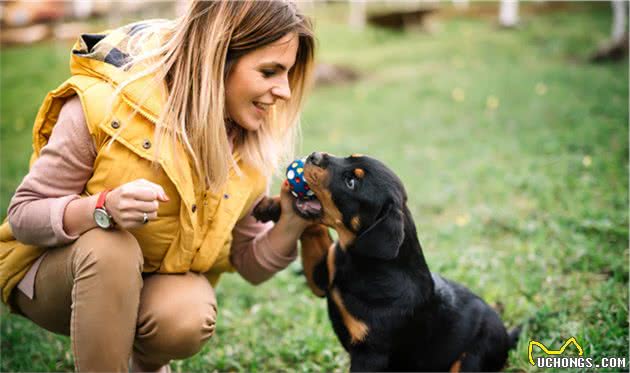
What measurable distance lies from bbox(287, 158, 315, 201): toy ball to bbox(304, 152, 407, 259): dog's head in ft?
0.16

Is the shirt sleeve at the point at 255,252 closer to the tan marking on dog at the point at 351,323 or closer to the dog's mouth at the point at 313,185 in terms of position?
the dog's mouth at the point at 313,185

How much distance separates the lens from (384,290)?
104 inches

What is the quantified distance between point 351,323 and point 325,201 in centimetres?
55

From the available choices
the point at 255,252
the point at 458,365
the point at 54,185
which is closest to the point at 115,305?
the point at 54,185

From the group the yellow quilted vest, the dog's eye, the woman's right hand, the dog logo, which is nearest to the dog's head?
the dog's eye

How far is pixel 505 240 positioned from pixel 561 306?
1121mm

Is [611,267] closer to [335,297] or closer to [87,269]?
[335,297]

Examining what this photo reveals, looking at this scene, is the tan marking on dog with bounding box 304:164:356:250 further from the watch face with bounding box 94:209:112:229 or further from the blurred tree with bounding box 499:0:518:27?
the blurred tree with bounding box 499:0:518:27

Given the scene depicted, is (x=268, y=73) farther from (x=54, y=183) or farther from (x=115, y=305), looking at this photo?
(x=115, y=305)

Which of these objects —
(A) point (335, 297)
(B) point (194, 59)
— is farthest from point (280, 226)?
(B) point (194, 59)

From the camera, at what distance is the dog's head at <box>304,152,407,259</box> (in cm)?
265

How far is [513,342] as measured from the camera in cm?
302

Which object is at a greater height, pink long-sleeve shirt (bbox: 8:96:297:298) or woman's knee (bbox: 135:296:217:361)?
pink long-sleeve shirt (bbox: 8:96:297:298)

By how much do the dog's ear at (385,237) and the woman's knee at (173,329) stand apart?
728 mm
